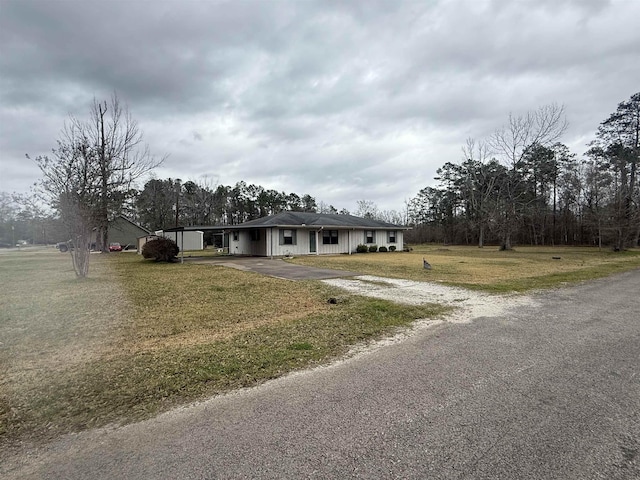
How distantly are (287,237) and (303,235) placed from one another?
1.25 metres

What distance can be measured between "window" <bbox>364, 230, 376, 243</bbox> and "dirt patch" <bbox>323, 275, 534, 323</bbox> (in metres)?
15.4

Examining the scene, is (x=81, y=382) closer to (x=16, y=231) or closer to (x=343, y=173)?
(x=343, y=173)

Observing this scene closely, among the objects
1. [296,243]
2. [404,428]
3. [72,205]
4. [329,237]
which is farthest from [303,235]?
[404,428]

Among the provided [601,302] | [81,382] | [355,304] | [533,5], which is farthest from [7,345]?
[533,5]

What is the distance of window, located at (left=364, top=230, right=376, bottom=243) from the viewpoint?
25.9 m

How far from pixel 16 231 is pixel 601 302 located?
39.4m

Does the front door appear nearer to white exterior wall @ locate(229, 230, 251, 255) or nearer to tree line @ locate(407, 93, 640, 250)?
white exterior wall @ locate(229, 230, 251, 255)

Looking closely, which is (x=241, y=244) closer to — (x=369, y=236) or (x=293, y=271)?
(x=369, y=236)

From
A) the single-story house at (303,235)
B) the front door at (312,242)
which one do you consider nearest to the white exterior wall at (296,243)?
the single-story house at (303,235)

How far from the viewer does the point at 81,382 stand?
3258mm

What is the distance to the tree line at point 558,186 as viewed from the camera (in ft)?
87.7

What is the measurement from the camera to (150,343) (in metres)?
4.50

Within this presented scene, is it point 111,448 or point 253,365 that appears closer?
point 111,448

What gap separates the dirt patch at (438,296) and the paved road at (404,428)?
230cm
